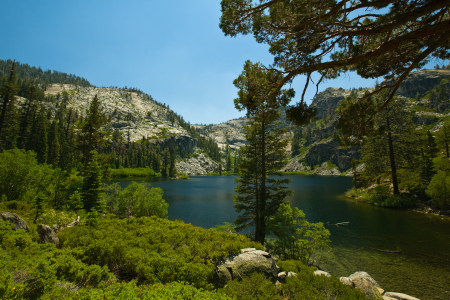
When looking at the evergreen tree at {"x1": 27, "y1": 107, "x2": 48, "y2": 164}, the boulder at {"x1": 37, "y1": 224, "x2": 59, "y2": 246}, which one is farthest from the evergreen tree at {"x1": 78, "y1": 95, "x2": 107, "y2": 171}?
the evergreen tree at {"x1": 27, "y1": 107, "x2": 48, "y2": 164}

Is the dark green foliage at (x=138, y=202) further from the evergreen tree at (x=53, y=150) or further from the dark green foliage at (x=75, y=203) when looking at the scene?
the evergreen tree at (x=53, y=150)

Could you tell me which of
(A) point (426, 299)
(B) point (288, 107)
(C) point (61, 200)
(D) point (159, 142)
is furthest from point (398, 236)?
(D) point (159, 142)

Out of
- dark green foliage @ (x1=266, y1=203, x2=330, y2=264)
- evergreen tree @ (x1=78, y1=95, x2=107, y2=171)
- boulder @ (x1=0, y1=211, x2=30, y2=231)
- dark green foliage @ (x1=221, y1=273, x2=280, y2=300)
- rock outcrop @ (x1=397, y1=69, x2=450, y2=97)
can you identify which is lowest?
dark green foliage @ (x1=266, y1=203, x2=330, y2=264)

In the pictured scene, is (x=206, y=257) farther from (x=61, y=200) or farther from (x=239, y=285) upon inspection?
(x=61, y=200)

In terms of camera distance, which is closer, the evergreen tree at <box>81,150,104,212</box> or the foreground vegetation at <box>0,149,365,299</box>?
the foreground vegetation at <box>0,149,365,299</box>

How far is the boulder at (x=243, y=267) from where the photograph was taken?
801 centimetres

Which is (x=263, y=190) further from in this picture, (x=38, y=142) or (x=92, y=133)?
(x=38, y=142)

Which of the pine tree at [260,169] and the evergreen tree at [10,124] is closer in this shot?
the pine tree at [260,169]

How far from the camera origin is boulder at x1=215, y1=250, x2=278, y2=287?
26.3 feet

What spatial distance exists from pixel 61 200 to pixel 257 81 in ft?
71.1

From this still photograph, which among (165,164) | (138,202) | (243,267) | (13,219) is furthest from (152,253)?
(165,164)

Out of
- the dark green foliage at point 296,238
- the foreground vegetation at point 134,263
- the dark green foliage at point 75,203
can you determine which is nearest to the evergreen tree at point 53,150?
the foreground vegetation at point 134,263

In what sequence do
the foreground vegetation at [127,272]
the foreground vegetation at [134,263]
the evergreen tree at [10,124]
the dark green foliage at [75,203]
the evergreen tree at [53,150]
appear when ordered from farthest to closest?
the evergreen tree at [53,150], the evergreen tree at [10,124], the dark green foliage at [75,203], the foreground vegetation at [134,263], the foreground vegetation at [127,272]

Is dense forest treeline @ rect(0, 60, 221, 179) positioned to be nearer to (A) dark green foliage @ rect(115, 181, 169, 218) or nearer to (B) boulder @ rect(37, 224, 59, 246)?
(A) dark green foliage @ rect(115, 181, 169, 218)
